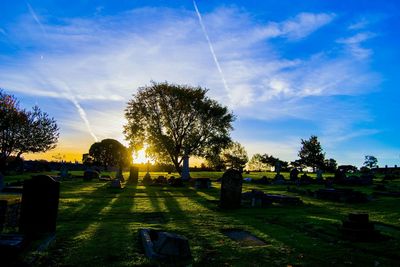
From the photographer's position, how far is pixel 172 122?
4584 cm

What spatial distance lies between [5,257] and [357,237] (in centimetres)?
905

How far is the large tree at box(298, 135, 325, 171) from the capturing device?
7656cm

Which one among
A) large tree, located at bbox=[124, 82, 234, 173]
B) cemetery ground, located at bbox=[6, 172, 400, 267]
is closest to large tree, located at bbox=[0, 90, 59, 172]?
large tree, located at bbox=[124, 82, 234, 173]

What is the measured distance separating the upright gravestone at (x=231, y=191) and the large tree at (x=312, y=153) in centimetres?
6365

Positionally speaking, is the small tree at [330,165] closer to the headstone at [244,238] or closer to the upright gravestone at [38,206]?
the headstone at [244,238]

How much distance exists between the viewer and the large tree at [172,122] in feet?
149

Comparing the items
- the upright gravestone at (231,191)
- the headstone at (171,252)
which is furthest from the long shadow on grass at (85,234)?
the upright gravestone at (231,191)

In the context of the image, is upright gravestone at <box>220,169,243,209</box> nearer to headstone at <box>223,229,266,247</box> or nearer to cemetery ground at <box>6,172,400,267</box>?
cemetery ground at <box>6,172,400,267</box>

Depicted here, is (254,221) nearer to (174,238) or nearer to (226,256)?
(226,256)

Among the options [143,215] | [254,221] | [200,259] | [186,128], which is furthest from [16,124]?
[200,259]

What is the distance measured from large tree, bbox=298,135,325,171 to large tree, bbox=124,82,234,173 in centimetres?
3741

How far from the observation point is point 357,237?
9570mm

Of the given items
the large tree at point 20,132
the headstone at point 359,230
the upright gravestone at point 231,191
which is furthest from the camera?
the large tree at point 20,132

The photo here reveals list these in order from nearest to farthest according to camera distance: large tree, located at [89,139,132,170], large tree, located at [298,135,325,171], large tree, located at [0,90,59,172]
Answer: large tree, located at [0,90,59,172] < large tree, located at [298,135,325,171] < large tree, located at [89,139,132,170]
